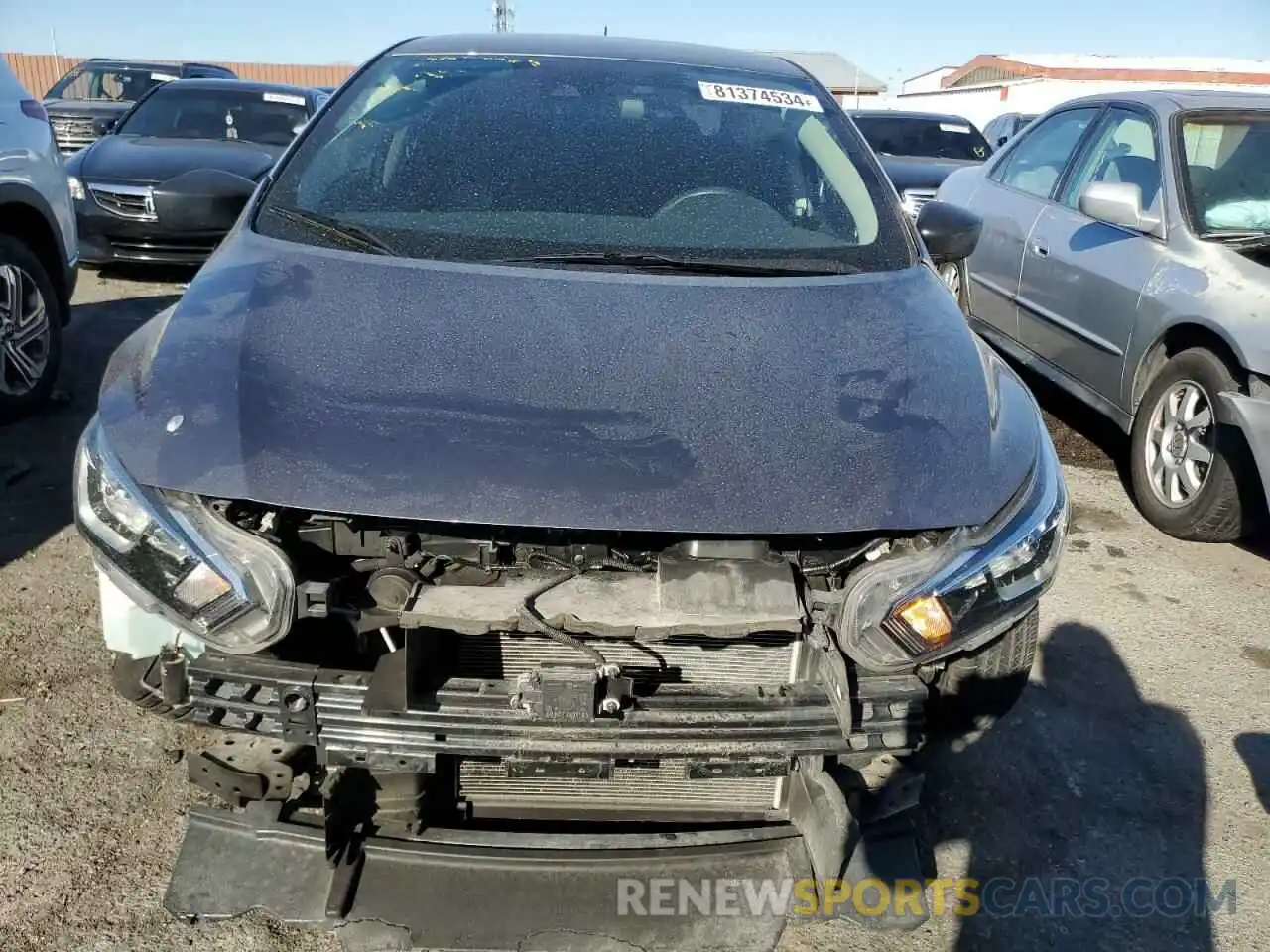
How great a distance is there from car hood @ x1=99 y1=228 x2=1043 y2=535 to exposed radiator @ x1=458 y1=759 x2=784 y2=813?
681 millimetres

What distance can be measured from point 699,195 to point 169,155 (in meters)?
6.00

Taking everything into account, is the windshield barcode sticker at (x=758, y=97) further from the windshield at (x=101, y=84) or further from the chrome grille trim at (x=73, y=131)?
the windshield at (x=101, y=84)

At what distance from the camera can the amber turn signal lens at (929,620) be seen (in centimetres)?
183

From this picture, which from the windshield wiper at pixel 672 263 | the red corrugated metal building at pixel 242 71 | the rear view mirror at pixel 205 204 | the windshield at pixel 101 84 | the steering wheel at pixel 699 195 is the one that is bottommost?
the red corrugated metal building at pixel 242 71

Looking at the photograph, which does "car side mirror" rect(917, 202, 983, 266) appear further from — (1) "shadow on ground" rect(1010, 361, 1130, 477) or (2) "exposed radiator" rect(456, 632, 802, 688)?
(1) "shadow on ground" rect(1010, 361, 1130, 477)

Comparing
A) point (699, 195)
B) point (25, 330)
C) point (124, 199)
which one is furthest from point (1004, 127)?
point (699, 195)

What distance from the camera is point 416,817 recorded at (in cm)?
198

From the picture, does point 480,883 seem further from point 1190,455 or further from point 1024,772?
point 1190,455

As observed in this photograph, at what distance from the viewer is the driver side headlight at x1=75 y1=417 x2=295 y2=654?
5.76 ft

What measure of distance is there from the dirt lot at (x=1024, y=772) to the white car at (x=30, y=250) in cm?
95

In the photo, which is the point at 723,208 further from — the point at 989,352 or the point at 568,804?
the point at 568,804

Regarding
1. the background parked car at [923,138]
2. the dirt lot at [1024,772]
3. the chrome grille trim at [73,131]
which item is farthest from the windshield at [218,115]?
the background parked car at [923,138]

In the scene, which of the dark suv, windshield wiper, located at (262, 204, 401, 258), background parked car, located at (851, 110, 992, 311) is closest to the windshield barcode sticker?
windshield wiper, located at (262, 204, 401, 258)

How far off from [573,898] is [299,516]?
0.88 metres
